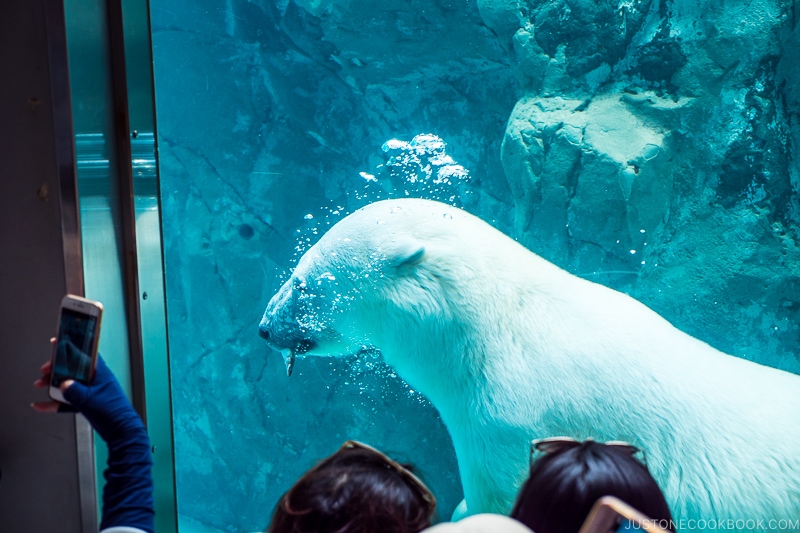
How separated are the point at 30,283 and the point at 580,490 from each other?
40.0 inches

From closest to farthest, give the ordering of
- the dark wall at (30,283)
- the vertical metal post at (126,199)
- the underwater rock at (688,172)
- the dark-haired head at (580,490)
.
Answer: the dark-haired head at (580,490), the dark wall at (30,283), the vertical metal post at (126,199), the underwater rock at (688,172)

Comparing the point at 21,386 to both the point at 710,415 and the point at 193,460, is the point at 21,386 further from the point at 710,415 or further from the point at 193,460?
the point at 193,460

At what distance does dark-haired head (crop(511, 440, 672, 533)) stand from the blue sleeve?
57 centimetres

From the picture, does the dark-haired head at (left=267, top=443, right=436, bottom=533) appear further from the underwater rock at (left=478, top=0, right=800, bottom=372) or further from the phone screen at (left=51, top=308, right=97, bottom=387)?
the underwater rock at (left=478, top=0, right=800, bottom=372)

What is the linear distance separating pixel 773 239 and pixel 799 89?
2.91 feet

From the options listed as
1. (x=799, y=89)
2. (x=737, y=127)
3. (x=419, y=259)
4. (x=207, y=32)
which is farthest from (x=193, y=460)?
(x=799, y=89)

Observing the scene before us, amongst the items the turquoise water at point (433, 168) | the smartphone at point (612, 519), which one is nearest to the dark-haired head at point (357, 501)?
the smartphone at point (612, 519)

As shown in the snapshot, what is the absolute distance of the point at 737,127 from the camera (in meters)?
3.58

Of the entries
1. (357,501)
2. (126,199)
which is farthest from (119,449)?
(126,199)

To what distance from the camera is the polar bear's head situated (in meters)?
2.04

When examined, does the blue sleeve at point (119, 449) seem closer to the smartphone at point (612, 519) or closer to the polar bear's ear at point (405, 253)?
the smartphone at point (612, 519)

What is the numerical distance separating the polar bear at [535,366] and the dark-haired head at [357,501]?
1.07 metres

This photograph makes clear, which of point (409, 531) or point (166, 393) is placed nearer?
point (409, 531)

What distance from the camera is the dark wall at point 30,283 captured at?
3.54 feet
